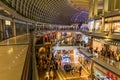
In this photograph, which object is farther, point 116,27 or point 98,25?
point 98,25

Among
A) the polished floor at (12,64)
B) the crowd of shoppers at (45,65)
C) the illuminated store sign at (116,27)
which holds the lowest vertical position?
the crowd of shoppers at (45,65)

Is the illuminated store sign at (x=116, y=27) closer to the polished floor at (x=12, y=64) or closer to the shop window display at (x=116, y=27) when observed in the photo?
the shop window display at (x=116, y=27)

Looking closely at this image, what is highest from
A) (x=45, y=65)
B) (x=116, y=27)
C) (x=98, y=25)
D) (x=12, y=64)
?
(x=98, y=25)

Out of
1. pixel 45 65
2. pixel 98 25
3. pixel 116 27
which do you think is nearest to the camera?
A: pixel 116 27

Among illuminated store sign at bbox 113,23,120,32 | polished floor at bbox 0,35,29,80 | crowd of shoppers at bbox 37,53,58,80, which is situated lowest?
crowd of shoppers at bbox 37,53,58,80

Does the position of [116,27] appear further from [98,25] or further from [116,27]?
[98,25]

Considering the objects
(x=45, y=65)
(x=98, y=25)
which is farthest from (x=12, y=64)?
(x=98, y=25)

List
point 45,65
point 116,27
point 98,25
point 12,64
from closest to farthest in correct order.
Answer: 1. point 12,64
2. point 116,27
3. point 45,65
4. point 98,25

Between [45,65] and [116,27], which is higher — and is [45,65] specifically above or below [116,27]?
below

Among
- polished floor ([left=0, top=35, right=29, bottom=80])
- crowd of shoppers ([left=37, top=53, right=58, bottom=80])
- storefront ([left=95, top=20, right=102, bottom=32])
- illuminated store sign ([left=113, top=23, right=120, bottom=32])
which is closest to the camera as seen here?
polished floor ([left=0, top=35, right=29, bottom=80])

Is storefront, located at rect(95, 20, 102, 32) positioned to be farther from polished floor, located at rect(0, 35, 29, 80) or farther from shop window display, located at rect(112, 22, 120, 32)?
polished floor, located at rect(0, 35, 29, 80)

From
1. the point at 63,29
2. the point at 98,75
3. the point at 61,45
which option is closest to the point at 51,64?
the point at 98,75

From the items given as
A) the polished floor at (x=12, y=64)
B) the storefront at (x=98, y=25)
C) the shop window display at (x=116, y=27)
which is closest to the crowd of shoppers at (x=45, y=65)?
the shop window display at (x=116, y=27)

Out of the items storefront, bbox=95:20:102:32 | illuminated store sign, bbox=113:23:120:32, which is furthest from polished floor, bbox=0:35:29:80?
storefront, bbox=95:20:102:32
